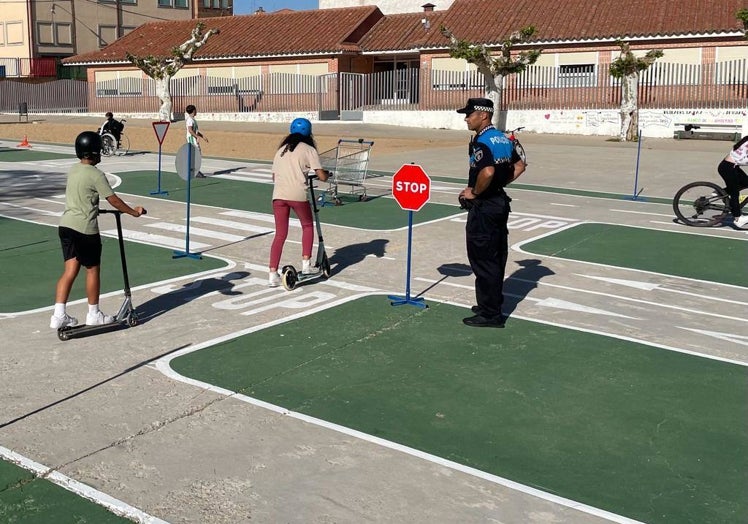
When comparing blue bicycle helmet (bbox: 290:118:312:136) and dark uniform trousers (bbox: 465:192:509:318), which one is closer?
dark uniform trousers (bbox: 465:192:509:318)

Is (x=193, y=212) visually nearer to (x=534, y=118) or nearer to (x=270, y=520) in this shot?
(x=270, y=520)

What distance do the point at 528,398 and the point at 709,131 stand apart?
30.5 meters

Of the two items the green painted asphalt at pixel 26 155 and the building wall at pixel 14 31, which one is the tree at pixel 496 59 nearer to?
the green painted asphalt at pixel 26 155

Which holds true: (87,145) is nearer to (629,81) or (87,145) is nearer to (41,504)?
(41,504)

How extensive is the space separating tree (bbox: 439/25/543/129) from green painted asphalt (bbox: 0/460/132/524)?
3207 cm

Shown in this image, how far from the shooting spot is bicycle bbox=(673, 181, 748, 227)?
46.9ft

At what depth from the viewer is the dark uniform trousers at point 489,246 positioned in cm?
846

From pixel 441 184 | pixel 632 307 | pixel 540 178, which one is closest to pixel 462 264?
pixel 632 307

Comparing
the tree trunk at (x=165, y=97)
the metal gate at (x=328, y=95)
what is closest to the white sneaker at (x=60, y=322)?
the metal gate at (x=328, y=95)

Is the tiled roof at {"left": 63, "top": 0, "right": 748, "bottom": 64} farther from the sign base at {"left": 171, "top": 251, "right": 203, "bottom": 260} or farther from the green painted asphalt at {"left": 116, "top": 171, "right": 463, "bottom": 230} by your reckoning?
the sign base at {"left": 171, "top": 251, "right": 203, "bottom": 260}

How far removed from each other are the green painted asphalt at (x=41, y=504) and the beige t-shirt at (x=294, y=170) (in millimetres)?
5221

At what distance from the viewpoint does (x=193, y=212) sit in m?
15.6

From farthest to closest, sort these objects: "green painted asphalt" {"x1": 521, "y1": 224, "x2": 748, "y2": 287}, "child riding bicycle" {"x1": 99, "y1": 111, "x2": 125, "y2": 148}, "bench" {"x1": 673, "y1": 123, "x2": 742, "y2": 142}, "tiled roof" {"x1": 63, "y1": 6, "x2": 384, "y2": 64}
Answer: "tiled roof" {"x1": 63, "y1": 6, "x2": 384, "y2": 64}
"bench" {"x1": 673, "y1": 123, "x2": 742, "y2": 142}
"child riding bicycle" {"x1": 99, "y1": 111, "x2": 125, "y2": 148}
"green painted asphalt" {"x1": 521, "y1": 224, "x2": 748, "y2": 287}

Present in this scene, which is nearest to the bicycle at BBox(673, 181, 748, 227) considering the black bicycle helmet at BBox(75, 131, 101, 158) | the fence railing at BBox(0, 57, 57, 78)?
the black bicycle helmet at BBox(75, 131, 101, 158)
